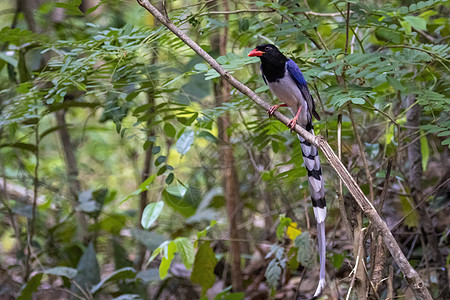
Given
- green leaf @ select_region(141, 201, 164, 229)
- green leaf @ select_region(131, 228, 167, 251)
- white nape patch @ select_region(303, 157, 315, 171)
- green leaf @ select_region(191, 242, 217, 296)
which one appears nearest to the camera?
white nape patch @ select_region(303, 157, 315, 171)

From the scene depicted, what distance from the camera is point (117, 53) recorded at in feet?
7.90

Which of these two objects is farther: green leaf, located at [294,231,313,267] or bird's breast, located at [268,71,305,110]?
green leaf, located at [294,231,313,267]

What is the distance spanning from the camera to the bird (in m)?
2.20

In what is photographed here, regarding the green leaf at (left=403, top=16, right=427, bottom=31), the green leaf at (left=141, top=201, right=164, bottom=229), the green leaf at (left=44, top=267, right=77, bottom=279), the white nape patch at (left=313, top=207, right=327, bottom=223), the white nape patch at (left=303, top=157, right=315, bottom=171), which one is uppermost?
the green leaf at (left=403, top=16, right=427, bottom=31)

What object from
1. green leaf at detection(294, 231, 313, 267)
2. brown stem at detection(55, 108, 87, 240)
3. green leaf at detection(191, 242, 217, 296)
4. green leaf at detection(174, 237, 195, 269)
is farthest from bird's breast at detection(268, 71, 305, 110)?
brown stem at detection(55, 108, 87, 240)

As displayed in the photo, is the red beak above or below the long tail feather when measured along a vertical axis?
above

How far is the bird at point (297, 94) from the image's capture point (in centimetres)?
220

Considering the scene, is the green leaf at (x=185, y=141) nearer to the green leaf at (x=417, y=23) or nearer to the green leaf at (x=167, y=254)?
the green leaf at (x=167, y=254)

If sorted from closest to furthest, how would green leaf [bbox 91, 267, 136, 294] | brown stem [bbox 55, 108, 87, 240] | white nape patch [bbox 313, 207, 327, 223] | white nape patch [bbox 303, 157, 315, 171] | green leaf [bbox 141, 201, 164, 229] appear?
1. white nape patch [bbox 313, 207, 327, 223]
2. white nape patch [bbox 303, 157, 315, 171]
3. green leaf [bbox 141, 201, 164, 229]
4. green leaf [bbox 91, 267, 136, 294]
5. brown stem [bbox 55, 108, 87, 240]

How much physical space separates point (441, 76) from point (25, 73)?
2568 mm

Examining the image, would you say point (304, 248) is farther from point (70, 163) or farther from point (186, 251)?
Result: point (70, 163)

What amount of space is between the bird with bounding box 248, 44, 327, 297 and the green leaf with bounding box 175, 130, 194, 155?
0.60 meters

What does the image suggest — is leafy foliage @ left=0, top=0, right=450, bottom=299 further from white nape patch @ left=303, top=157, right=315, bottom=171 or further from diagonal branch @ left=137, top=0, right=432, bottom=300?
diagonal branch @ left=137, top=0, right=432, bottom=300

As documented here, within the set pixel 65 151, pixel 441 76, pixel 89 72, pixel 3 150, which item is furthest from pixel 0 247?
pixel 441 76
